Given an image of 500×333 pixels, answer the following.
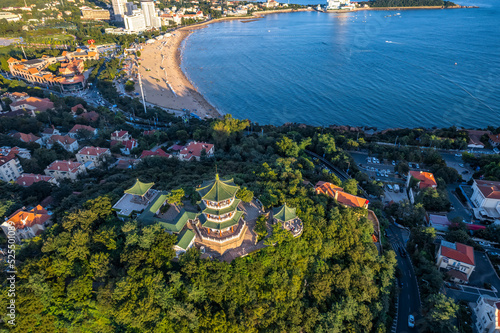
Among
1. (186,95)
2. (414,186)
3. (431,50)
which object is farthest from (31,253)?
(431,50)

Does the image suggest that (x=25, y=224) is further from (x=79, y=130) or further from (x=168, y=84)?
(x=168, y=84)

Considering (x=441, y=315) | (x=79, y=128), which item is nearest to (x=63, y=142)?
(x=79, y=128)

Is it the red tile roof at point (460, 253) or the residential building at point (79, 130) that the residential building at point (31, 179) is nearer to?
the residential building at point (79, 130)

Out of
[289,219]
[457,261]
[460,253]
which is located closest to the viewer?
[289,219]

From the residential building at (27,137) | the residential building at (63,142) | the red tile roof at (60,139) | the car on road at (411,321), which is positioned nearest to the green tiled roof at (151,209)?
the car on road at (411,321)

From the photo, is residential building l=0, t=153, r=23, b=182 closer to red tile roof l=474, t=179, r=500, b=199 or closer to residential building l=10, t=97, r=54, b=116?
residential building l=10, t=97, r=54, b=116

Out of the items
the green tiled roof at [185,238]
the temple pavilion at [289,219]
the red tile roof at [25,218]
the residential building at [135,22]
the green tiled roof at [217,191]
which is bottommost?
the red tile roof at [25,218]
